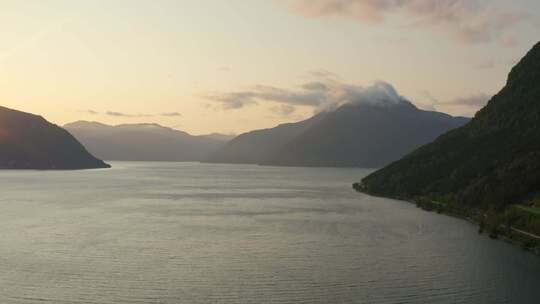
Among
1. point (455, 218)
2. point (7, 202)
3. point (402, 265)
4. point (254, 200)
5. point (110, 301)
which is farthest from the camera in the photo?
point (254, 200)

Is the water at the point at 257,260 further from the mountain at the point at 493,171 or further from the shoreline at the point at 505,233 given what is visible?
the mountain at the point at 493,171

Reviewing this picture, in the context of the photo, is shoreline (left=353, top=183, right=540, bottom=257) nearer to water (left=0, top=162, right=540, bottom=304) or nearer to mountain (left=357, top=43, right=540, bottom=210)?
water (left=0, top=162, right=540, bottom=304)

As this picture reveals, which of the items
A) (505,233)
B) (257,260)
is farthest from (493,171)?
(257,260)

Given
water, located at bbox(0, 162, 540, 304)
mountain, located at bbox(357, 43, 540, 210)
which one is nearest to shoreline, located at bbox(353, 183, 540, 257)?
water, located at bbox(0, 162, 540, 304)

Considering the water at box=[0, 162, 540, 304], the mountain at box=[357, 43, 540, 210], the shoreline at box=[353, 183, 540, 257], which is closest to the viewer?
the water at box=[0, 162, 540, 304]

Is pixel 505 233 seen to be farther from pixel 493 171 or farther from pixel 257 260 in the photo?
pixel 493 171

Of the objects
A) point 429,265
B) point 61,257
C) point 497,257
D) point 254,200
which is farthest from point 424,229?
point 254,200

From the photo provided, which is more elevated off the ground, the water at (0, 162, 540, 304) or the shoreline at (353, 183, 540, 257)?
the shoreline at (353, 183, 540, 257)

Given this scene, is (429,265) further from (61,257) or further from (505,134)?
(505,134)
